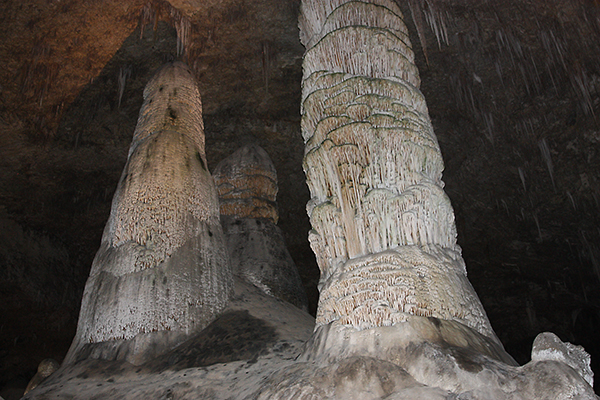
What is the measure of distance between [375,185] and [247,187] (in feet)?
19.8

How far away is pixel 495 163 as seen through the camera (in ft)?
39.7

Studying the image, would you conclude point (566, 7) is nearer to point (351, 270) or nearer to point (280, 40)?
point (280, 40)

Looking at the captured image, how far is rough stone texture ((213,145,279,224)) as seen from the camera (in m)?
9.61

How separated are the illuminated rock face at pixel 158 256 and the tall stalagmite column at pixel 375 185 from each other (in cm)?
233

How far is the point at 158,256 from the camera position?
5875 mm

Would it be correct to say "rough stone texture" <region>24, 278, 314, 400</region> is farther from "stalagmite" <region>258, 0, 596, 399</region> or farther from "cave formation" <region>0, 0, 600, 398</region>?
"cave formation" <region>0, 0, 600, 398</region>

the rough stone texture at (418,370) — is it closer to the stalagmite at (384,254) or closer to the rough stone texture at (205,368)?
the stalagmite at (384,254)

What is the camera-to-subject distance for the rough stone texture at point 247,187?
9.61 m

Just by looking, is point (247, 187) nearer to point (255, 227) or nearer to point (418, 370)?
point (255, 227)

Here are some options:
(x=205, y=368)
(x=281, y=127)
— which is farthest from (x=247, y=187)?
(x=205, y=368)

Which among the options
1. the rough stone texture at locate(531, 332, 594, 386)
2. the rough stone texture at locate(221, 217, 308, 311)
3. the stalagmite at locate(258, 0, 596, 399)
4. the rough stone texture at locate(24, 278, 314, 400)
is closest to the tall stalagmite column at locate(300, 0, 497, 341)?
the stalagmite at locate(258, 0, 596, 399)

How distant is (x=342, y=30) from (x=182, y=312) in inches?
145

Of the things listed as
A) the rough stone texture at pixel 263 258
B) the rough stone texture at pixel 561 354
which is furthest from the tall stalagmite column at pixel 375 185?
the rough stone texture at pixel 263 258

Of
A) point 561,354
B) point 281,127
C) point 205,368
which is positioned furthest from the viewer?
point 281,127
